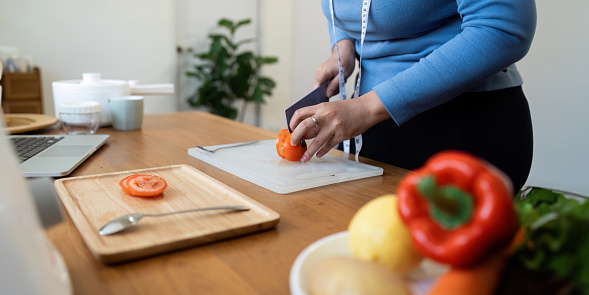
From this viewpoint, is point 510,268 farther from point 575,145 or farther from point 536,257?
point 575,145

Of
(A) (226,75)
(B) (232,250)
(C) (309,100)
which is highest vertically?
(C) (309,100)

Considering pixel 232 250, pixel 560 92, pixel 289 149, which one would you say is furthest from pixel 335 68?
pixel 560 92

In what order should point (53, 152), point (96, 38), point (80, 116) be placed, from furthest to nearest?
point (96, 38)
point (80, 116)
point (53, 152)

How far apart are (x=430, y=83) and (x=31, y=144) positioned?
99 centimetres

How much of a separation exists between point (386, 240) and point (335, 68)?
3.41 feet

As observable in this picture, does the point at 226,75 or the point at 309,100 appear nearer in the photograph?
the point at 309,100

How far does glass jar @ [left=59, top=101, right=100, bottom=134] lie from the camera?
52.7 inches

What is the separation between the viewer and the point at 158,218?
0.63m

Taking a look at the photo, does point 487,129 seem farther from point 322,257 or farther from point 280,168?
point 322,257

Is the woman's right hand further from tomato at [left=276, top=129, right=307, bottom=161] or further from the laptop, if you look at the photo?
the laptop

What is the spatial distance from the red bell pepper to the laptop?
0.79 metres

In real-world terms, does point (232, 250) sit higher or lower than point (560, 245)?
lower

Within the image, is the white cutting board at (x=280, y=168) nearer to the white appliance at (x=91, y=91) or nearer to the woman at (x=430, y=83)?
the woman at (x=430, y=83)

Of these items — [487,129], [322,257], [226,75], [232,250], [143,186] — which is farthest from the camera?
[226,75]
